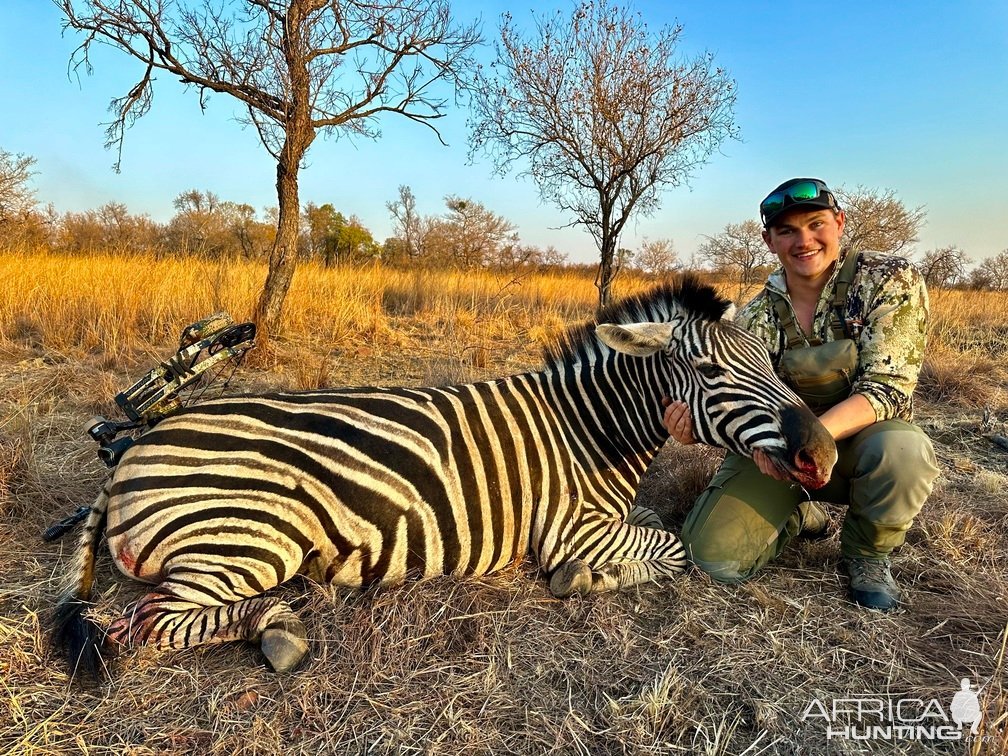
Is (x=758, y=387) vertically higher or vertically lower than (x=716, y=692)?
higher

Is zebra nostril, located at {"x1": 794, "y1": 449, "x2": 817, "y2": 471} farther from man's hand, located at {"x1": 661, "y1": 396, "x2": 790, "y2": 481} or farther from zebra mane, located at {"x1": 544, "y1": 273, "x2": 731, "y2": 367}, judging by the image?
zebra mane, located at {"x1": 544, "y1": 273, "x2": 731, "y2": 367}

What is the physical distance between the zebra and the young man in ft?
1.15

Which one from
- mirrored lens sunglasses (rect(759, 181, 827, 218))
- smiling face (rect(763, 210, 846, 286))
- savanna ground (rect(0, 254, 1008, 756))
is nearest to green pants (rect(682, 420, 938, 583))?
savanna ground (rect(0, 254, 1008, 756))

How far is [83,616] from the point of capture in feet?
7.04

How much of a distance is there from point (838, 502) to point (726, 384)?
129 centimetres

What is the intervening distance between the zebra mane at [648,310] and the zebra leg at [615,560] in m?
0.98

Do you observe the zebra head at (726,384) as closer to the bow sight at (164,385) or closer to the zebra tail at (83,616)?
the bow sight at (164,385)

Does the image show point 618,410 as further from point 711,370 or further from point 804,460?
point 804,460

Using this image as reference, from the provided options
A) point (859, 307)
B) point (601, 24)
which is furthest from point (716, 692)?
point (601, 24)

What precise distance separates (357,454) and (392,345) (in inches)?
214

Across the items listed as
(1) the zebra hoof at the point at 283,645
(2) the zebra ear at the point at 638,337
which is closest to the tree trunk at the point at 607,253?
(2) the zebra ear at the point at 638,337

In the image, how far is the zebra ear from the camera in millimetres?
2660

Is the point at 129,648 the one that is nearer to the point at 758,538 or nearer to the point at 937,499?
the point at 758,538

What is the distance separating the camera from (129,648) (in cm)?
208
